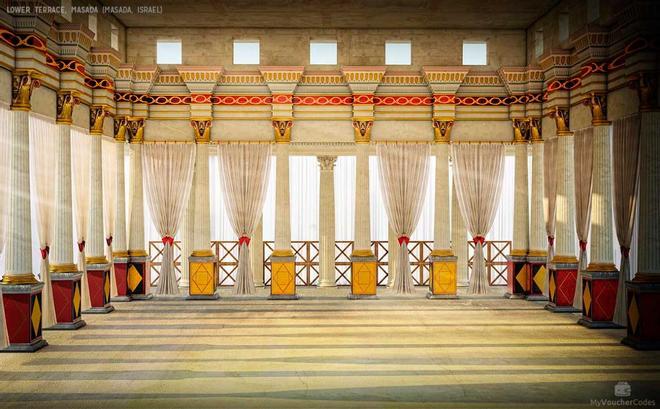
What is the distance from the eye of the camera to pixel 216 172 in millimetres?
17078

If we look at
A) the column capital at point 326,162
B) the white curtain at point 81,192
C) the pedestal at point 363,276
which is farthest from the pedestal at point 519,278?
the white curtain at point 81,192

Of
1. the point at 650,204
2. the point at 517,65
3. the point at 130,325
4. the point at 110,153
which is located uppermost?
the point at 517,65

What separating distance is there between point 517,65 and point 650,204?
19.7 ft

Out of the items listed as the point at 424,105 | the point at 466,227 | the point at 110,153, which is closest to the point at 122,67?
the point at 110,153

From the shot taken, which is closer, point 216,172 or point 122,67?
point 122,67

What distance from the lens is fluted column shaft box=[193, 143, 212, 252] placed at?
13102 mm

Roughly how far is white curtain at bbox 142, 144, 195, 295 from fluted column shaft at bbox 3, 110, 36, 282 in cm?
484

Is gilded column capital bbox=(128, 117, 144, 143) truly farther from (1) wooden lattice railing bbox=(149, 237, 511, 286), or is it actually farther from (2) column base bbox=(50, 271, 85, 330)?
(2) column base bbox=(50, 271, 85, 330)

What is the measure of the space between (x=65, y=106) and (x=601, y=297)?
1034 cm

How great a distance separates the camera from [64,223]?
33.0 feet

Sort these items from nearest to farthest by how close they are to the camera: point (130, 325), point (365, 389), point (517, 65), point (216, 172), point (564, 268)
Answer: point (365, 389) < point (130, 325) < point (564, 268) < point (517, 65) < point (216, 172)

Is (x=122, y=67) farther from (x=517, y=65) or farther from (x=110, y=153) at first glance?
(x=517, y=65)

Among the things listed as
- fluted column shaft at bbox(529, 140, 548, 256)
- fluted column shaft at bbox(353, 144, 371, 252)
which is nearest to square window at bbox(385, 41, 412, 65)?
fluted column shaft at bbox(353, 144, 371, 252)

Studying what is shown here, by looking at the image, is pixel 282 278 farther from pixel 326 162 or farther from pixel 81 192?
pixel 81 192
